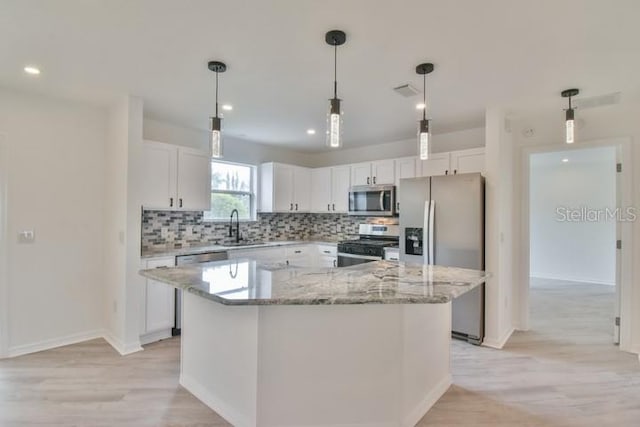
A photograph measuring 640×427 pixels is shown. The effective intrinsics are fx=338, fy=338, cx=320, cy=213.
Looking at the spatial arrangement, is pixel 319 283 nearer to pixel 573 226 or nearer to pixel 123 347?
pixel 123 347

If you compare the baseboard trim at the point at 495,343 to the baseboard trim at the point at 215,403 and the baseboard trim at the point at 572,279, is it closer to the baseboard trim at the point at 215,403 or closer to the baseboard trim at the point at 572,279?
the baseboard trim at the point at 215,403

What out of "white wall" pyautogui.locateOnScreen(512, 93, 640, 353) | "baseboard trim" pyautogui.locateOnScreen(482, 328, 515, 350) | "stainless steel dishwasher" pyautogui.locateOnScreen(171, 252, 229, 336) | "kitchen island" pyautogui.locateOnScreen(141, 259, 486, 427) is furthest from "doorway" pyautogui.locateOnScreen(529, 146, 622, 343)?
"stainless steel dishwasher" pyautogui.locateOnScreen(171, 252, 229, 336)

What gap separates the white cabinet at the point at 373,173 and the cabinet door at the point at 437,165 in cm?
45

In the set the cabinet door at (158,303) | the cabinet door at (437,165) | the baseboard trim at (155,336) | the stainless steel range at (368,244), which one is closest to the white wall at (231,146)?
the cabinet door at (158,303)

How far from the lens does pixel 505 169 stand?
3715 millimetres

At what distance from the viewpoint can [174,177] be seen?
389 centimetres

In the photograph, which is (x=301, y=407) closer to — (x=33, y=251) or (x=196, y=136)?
(x=33, y=251)

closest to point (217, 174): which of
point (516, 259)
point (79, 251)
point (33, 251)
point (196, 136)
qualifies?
point (196, 136)

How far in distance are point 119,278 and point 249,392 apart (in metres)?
2.10

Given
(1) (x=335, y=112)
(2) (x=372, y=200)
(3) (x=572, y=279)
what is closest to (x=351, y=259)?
(2) (x=372, y=200)

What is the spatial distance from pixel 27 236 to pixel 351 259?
3.53m

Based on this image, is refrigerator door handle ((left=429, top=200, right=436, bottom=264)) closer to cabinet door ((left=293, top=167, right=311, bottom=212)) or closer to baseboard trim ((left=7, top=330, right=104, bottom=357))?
cabinet door ((left=293, top=167, right=311, bottom=212))

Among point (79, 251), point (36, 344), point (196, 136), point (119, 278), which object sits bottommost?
point (36, 344)

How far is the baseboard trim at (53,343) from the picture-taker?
314cm
